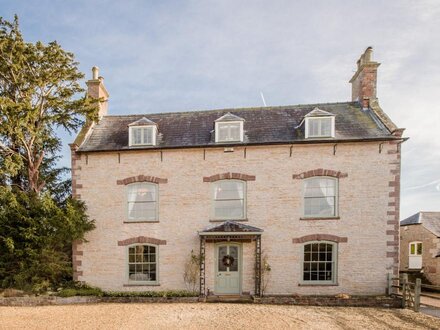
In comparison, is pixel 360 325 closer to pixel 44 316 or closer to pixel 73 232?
pixel 44 316

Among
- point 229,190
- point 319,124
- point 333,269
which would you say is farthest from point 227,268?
point 319,124

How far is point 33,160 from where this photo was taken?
15602 mm

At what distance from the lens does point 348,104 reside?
53.6ft

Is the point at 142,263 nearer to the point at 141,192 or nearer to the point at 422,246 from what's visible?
the point at 141,192

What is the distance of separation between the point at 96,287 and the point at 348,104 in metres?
17.1

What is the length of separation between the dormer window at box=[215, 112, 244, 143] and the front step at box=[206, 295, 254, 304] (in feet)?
25.5

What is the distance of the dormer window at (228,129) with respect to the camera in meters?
14.7

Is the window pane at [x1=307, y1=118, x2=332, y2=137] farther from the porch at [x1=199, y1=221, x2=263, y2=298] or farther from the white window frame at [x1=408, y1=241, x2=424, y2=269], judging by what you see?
the white window frame at [x1=408, y1=241, x2=424, y2=269]

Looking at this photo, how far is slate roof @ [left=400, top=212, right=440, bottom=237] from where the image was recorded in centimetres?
1914

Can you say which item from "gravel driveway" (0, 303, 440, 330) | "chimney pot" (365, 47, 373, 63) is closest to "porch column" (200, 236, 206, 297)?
"gravel driveway" (0, 303, 440, 330)

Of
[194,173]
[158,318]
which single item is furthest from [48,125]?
[158,318]

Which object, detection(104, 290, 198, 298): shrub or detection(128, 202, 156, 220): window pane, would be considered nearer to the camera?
detection(104, 290, 198, 298): shrub

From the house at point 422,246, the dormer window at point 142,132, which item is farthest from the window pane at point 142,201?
the house at point 422,246

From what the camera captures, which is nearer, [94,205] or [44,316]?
[44,316]
